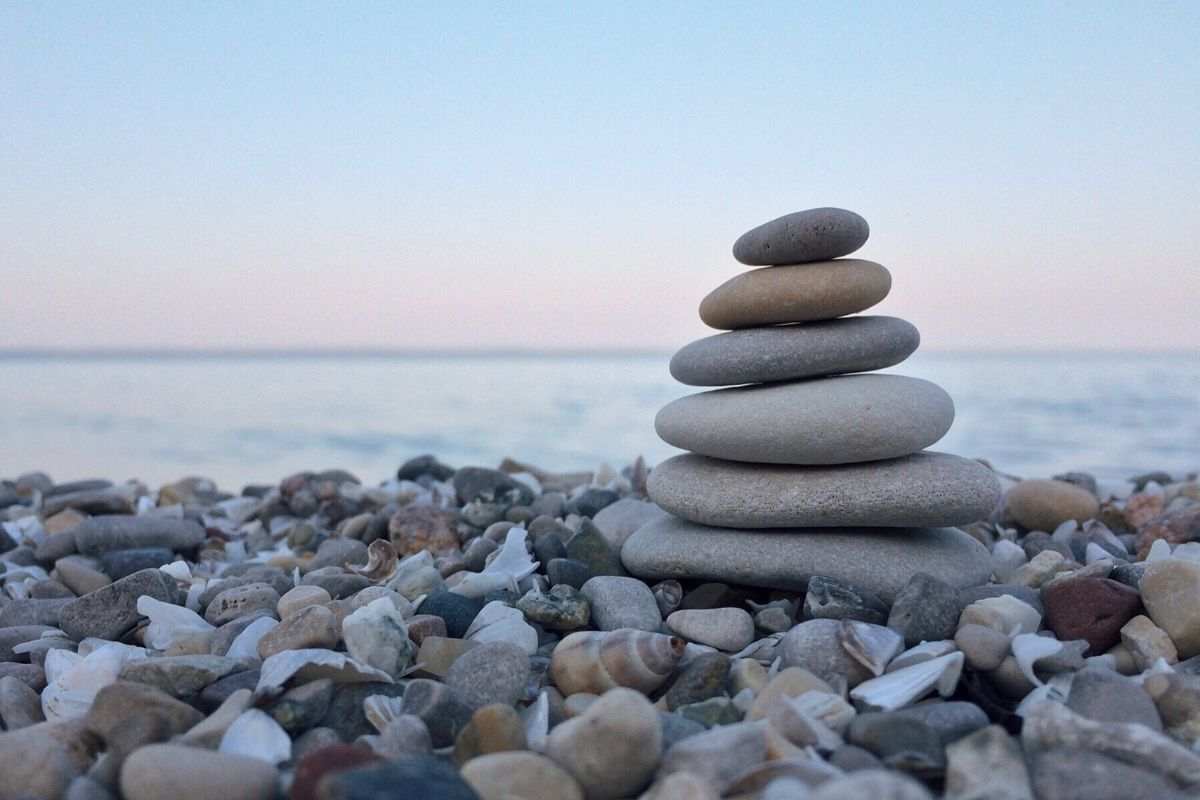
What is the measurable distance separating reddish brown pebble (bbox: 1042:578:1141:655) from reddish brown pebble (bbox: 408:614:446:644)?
1975mm

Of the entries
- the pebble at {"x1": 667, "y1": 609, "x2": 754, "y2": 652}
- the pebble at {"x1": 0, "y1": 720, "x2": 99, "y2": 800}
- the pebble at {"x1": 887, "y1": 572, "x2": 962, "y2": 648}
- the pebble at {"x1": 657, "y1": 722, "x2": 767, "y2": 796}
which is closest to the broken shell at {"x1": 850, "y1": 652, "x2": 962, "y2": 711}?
the pebble at {"x1": 887, "y1": 572, "x2": 962, "y2": 648}

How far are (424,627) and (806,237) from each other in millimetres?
1981

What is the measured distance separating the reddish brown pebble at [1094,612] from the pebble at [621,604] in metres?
1.29

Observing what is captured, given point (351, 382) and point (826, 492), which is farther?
point (351, 382)

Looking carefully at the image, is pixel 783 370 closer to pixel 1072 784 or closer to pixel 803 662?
pixel 803 662

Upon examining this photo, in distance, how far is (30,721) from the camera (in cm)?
272

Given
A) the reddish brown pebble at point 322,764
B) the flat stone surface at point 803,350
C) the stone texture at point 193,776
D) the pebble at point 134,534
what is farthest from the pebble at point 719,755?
the pebble at point 134,534

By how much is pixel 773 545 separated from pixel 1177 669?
4.25 feet

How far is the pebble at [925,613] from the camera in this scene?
288cm

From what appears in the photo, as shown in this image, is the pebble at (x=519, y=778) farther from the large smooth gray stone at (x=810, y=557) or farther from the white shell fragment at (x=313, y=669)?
the large smooth gray stone at (x=810, y=557)

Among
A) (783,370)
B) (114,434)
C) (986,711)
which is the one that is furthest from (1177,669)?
(114,434)

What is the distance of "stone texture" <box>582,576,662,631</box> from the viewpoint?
10.4 ft

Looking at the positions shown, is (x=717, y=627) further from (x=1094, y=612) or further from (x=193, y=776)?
(x=193, y=776)

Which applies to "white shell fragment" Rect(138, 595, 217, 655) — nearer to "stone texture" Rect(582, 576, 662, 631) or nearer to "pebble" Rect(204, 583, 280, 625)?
"pebble" Rect(204, 583, 280, 625)
